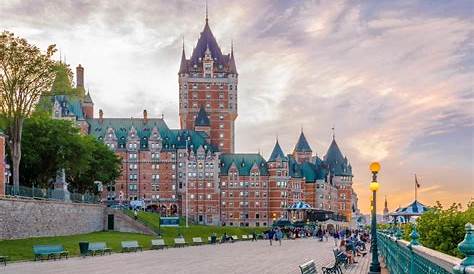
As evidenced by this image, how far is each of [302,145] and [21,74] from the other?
139719mm

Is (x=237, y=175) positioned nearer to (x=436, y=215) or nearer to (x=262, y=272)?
(x=262, y=272)

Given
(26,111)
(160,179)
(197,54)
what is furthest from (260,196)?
(26,111)

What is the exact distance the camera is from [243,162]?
16762cm

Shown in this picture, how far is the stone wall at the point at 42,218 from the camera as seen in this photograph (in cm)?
5303

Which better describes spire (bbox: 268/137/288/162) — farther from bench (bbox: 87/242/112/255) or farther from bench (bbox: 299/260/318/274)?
bench (bbox: 299/260/318/274)

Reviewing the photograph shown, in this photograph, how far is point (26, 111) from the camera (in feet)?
207

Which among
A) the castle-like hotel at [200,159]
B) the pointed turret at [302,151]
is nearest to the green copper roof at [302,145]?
the pointed turret at [302,151]

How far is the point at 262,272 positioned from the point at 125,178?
129576 millimetres

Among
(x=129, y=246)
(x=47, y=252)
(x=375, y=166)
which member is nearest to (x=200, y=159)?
(x=129, y=246)

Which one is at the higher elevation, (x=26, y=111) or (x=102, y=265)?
(x=26, y=111)

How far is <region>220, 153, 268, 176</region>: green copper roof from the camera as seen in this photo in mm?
166375

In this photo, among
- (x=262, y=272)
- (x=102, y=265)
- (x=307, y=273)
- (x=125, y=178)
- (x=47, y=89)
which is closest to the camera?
(x=307, y=273)

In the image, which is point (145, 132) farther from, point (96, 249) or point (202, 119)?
point (96, 249)

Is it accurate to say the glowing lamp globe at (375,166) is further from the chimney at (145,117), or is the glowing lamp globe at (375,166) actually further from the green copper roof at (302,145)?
the green copper roof at (302,145)
